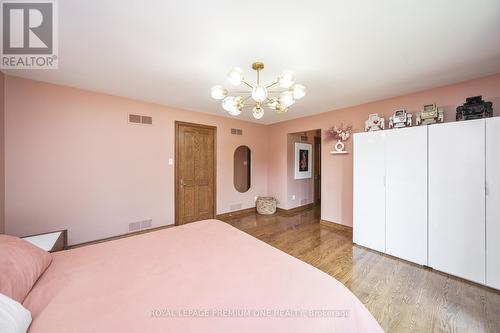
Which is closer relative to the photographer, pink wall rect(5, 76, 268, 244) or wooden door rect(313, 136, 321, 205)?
pink wall rect(5, 76, 268, 244)

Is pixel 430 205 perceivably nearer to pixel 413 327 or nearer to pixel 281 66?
pixel 413 327

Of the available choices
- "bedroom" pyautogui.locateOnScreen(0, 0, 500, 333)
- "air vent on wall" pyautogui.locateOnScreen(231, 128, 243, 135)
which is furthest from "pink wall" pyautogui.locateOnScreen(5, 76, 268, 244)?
"air vent on wall" pyautogui.locateOnScreen(231, 128, 243, 135)

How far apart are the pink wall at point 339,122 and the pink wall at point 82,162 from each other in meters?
2.39

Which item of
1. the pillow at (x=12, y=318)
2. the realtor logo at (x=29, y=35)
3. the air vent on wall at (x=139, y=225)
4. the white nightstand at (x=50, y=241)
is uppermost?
the realtor logo at (x=29, y=35)

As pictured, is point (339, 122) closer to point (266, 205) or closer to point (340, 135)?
point (340, 135)

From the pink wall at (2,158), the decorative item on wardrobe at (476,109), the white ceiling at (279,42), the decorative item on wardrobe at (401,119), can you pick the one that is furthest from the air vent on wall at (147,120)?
the decorative item on wardrobe at (476,109)

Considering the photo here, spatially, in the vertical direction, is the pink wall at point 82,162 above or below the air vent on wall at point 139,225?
above

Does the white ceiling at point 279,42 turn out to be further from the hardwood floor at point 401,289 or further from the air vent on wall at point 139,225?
the hardwood floor at point 401,289

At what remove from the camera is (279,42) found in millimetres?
1721

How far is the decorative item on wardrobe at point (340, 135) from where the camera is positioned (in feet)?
11.8

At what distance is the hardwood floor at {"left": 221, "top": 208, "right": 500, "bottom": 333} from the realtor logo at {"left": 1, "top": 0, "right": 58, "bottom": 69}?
11.5 feet

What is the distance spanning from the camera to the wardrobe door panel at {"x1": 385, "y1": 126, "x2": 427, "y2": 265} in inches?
94.3

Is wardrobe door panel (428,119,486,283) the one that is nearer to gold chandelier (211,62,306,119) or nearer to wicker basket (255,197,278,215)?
gold chandelier (211,62,306,119)

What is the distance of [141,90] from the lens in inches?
113
